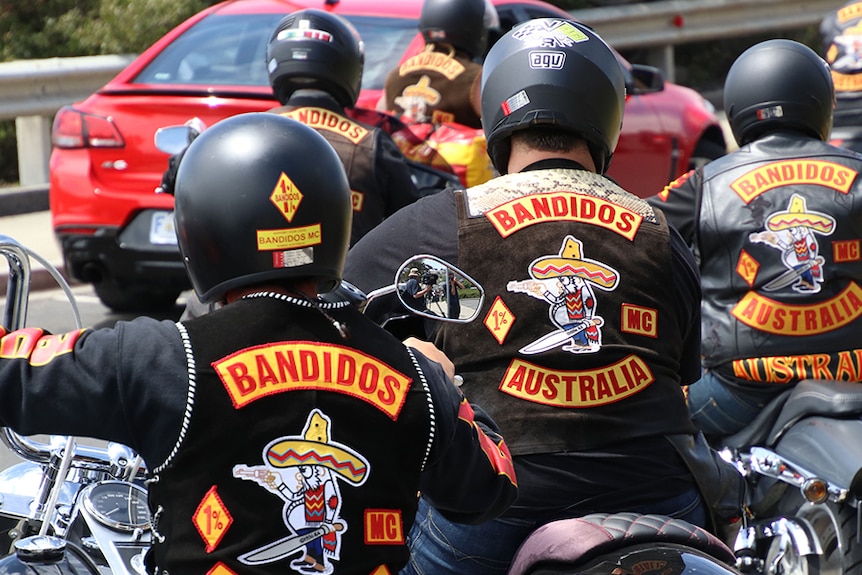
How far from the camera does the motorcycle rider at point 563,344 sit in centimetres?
300

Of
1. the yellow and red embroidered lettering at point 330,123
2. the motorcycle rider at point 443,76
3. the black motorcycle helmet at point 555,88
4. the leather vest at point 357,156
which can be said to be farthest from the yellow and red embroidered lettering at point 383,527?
the motorcycle rider at point 443,76

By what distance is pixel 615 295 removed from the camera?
3051 millimetres

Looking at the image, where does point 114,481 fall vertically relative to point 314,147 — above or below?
below

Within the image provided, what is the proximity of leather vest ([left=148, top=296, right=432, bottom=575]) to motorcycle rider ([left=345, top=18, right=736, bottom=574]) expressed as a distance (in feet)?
1.92

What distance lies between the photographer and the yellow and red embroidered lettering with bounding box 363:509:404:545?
7.95 feet

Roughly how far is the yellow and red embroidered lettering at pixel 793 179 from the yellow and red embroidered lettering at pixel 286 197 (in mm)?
2229

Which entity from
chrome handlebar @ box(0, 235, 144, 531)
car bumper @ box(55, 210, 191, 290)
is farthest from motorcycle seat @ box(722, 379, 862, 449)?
car bumper @ box(55, 210, 191, 290)

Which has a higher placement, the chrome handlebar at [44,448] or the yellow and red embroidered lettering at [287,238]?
the yellow and red embroidered lettering at [287,238]

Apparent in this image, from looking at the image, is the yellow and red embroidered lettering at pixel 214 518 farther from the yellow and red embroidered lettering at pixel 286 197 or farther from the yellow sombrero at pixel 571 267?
the yellow sombrero at pixel 571 267

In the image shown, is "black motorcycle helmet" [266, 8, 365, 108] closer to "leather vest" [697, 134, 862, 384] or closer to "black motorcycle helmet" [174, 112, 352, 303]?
"leather vest" [697, 134, 862, 384]

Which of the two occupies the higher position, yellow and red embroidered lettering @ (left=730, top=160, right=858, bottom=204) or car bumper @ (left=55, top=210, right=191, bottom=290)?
yellow and red embroidered lettering @ (left=730, top=160, right=858, bottom=204)

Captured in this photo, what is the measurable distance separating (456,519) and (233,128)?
84 cm

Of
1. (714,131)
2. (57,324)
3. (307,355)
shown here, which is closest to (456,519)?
(307,355)

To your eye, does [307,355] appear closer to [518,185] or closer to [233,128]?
[233,128]
